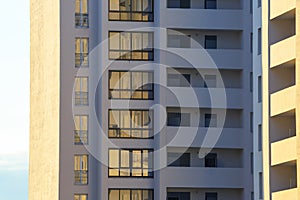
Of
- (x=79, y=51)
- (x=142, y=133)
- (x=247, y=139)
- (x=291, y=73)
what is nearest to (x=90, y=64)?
(x=79, y=51)

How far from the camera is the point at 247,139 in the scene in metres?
67.6

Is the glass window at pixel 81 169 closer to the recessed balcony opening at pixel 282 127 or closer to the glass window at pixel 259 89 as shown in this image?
the glass window at pixel 259 89

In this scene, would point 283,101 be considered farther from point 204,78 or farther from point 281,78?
point 204,78

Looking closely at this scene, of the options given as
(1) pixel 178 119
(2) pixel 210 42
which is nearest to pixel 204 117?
(1) pixel 178 119

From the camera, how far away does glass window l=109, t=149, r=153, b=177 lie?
66875mm

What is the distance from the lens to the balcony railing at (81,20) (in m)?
68.1

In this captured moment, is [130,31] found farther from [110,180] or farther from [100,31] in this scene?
[110,180]

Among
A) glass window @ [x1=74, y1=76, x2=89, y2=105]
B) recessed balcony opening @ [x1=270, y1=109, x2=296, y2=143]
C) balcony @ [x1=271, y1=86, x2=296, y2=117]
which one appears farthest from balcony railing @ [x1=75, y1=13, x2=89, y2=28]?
balcony @ [x1=271, y1=86, x2=296, y2=117]

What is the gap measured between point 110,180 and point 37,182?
1382 cm

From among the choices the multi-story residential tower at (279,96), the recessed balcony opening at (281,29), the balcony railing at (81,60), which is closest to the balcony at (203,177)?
the balcony railing at (81,60)

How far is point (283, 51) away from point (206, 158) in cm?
2336

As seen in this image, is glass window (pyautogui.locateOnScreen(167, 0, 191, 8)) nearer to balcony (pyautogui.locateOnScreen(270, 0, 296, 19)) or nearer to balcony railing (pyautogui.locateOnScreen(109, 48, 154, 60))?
balcony railing (pyautogui.locateOnScreen(109, 48, 154, 60))

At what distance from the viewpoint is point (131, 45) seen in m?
68.2

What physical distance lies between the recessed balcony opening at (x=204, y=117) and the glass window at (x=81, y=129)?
197 inches
